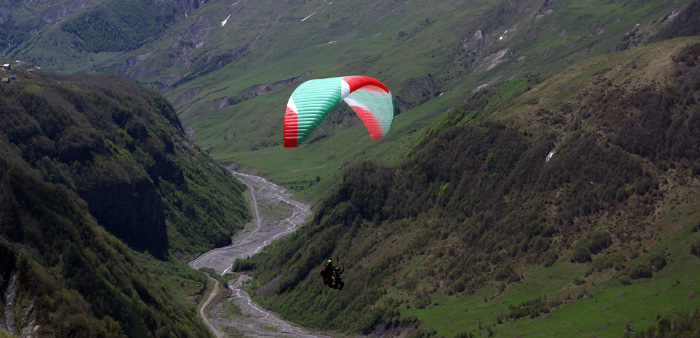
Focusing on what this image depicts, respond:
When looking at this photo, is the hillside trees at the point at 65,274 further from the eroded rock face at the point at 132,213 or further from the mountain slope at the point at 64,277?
the eroded rock face at the point at 132,213

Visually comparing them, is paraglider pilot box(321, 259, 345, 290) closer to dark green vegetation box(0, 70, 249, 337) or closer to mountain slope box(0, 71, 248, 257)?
dark green vegetation box(0, 70, 249, 337)

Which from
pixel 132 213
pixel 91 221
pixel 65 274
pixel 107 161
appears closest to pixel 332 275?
pixel 65 274

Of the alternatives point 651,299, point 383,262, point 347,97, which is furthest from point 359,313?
point 347,97

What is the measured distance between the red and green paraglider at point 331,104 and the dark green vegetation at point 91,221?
126 feet

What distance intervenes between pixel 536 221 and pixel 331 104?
6477cm

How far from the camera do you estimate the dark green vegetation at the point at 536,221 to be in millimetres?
96562

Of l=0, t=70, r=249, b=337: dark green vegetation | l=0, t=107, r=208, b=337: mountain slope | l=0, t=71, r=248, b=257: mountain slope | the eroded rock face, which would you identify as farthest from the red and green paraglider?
the eroded rock face

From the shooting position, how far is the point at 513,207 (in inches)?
4744

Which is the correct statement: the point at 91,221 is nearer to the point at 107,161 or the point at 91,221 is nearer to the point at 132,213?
the point at 132,213

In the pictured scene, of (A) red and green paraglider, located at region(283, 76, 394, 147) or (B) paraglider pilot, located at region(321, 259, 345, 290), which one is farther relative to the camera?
(A) red and green paraglider, located at region(283, 76, 394, 147)

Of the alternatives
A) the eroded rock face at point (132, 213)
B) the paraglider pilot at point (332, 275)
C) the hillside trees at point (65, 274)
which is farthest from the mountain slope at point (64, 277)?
the eroded rock face at point (132, 213)

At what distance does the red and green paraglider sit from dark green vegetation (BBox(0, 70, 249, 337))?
126 ft

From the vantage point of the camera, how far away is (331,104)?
185 feet

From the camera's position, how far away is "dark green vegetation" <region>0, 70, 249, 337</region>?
81938 millimetres
